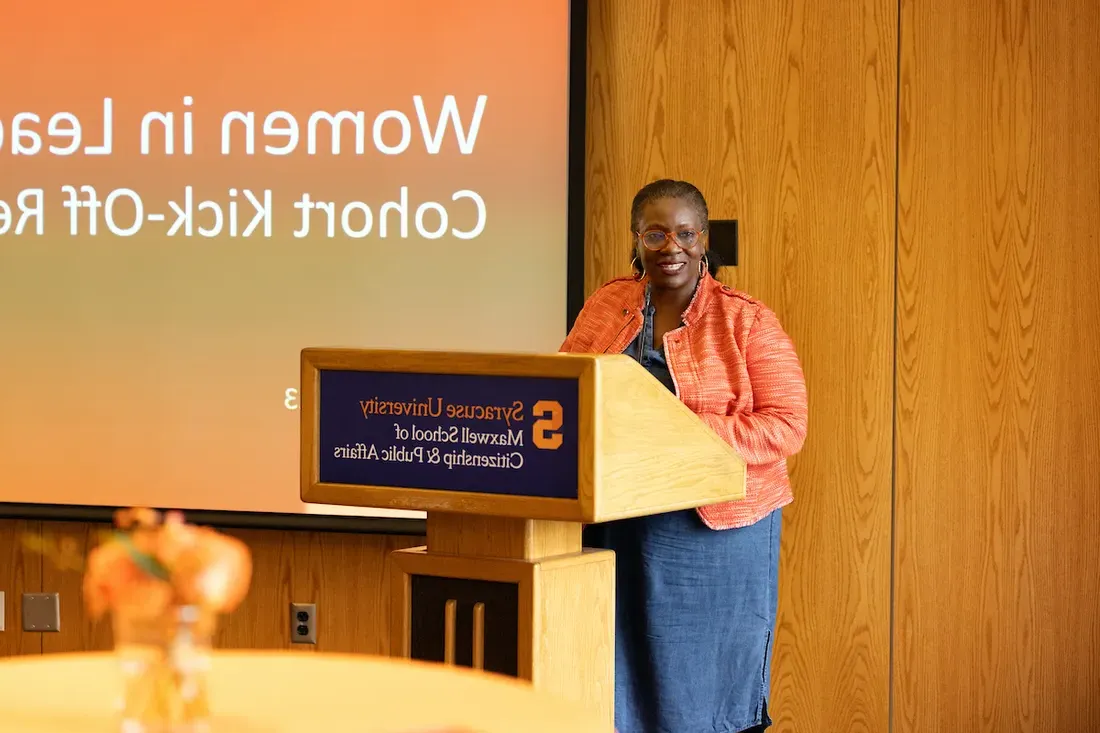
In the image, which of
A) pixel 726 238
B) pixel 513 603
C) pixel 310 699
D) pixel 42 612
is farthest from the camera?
pixel 42 612

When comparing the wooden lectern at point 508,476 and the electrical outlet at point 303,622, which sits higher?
the wooden lectern at point 508,476

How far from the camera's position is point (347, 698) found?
138cm

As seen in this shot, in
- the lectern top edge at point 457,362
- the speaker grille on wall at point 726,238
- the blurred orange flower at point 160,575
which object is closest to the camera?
the blurred orange flower at point 160,575

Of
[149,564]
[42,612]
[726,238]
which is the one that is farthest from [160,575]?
[42,612]

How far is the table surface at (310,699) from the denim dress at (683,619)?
103 cm

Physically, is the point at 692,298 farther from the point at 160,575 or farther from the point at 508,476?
the point at 160,575

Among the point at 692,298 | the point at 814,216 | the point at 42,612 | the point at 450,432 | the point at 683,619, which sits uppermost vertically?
the point at 814,216

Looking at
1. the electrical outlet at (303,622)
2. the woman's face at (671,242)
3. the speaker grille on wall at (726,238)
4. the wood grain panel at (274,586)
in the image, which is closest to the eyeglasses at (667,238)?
the woman's face at (671,242)

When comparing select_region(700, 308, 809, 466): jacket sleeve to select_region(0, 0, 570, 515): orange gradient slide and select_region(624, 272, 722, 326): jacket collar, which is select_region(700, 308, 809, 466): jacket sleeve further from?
select_region(0, 0, 570, 515): orange gradient slide

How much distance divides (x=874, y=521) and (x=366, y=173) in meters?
1.63

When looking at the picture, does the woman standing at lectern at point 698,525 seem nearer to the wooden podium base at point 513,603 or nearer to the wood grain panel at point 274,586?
the wooden podium base at point 513,603

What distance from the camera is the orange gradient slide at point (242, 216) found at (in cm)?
368

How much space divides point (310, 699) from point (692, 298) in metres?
1.43

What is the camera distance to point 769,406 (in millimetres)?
2531
